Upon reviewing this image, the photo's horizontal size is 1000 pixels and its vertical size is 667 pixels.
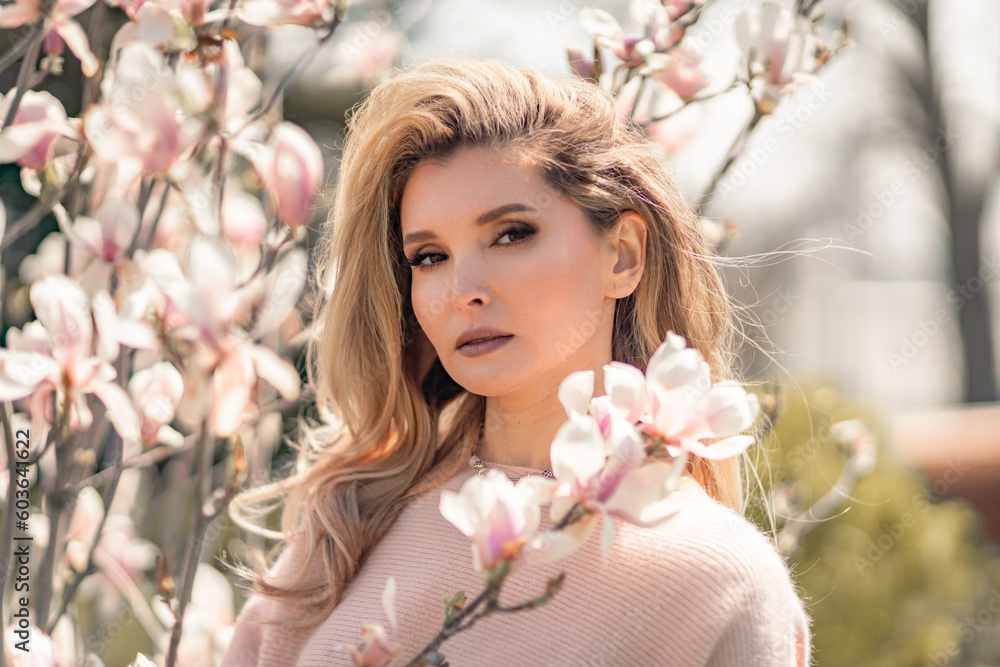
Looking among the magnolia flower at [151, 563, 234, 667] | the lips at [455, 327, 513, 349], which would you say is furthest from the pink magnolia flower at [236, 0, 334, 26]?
the magnolia flower at [151, 563, 234, 667]

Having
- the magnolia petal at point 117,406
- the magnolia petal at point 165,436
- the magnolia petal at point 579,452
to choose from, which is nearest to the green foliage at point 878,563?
the magnolia petal at point 165,436

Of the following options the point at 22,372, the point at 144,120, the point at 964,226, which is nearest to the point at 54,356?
the point at 22,372

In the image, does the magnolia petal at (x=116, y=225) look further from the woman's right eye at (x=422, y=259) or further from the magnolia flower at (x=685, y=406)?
the magnolia flower at (x=685, y=406)

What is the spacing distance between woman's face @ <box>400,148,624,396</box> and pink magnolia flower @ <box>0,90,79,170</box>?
1.56ft

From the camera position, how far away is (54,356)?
1022 mm

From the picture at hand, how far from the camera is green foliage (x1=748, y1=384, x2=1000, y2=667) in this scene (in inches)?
100

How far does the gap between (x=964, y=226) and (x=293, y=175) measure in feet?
24.2

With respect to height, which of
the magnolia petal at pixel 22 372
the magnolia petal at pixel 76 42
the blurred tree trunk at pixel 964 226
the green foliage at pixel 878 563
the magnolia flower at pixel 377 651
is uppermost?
the magnolia petal at pixel 76 42

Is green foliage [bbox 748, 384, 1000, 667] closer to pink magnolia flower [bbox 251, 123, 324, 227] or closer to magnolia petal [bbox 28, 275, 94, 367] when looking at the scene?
pink magnolia flower [bbox 251, 123, 324, 227]

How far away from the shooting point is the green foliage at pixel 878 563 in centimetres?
255

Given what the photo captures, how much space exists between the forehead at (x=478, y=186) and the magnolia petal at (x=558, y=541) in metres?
0.62

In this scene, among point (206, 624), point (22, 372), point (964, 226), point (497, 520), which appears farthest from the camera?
point (964, 226)

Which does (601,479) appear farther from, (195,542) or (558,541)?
(195,542)

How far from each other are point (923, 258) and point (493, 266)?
7.52 metres
